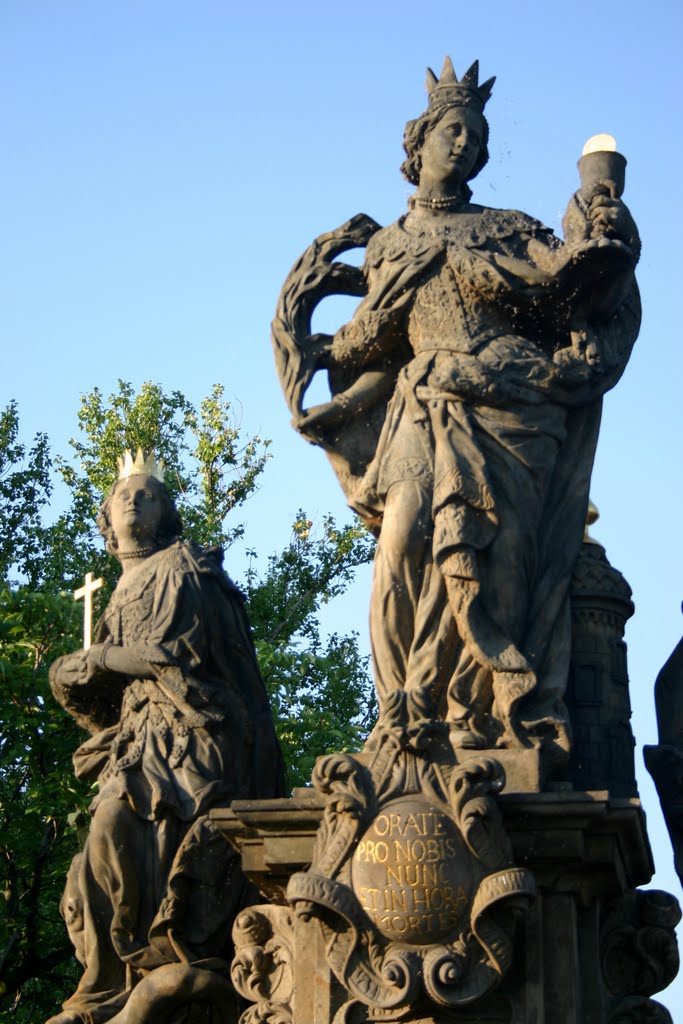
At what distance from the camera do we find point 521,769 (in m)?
8.24

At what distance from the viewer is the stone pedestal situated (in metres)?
7.82

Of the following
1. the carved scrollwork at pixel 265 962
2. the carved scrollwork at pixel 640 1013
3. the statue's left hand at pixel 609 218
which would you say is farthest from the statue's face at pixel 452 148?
the carved scrollwork at pixel 640 1013

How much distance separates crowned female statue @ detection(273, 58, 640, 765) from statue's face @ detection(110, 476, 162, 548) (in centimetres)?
112

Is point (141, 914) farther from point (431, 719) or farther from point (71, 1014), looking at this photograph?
point (431, 719)

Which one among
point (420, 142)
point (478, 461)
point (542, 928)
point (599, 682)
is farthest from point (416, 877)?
point (420, 142)

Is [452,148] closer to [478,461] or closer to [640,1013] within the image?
[478,461]

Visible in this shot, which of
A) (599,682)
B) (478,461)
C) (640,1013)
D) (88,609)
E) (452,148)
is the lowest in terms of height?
(640,1013)

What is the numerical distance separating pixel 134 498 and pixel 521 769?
2.86m

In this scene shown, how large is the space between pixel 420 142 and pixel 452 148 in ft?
0.67

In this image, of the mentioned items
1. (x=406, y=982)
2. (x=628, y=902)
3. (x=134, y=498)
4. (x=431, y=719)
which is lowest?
(x=406, y=982)

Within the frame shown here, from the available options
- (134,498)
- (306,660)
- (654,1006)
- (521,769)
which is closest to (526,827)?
(521,769)

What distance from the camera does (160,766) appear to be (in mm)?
9461

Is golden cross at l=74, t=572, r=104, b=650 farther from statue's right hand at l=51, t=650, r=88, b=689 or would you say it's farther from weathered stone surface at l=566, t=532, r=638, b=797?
weathered stone surface at l=566, t=532, r=638, b=797

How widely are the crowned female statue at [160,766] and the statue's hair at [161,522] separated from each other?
0.01 metres
